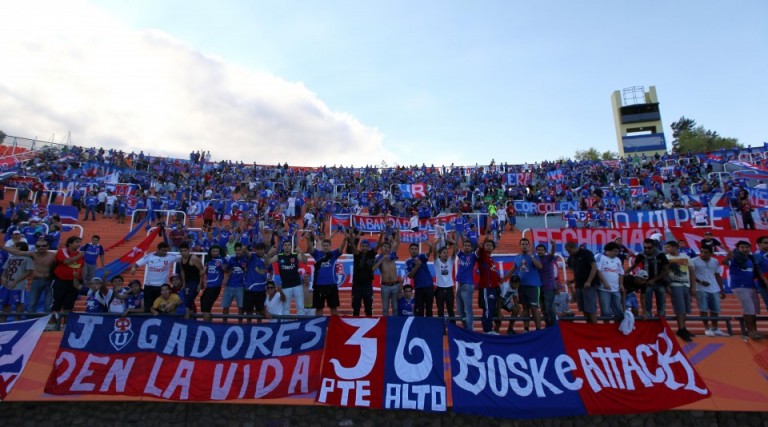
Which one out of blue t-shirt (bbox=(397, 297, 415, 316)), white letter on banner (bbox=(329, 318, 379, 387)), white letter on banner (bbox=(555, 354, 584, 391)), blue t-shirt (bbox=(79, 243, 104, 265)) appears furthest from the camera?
blue t-shirt (bbox=(79, 243, 104, 265))

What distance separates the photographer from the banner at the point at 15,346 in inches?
227

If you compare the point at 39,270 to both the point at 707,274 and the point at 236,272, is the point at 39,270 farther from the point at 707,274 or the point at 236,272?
the point at 707,274

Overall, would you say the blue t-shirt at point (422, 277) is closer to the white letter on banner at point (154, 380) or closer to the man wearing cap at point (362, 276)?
the man wearing cap at point (362, 276)

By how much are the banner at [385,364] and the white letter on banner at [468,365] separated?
26cm

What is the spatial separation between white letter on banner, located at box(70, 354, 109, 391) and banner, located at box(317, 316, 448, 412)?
3387 mm

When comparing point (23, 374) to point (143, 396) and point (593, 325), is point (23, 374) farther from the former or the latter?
point (593, 325)

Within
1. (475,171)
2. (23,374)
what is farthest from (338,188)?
(23,374)

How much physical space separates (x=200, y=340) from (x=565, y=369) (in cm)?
547

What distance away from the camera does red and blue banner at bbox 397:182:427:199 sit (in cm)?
2738

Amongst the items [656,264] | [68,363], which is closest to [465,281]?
[656,264]

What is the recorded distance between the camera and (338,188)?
94.6ft

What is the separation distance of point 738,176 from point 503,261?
65.5ft

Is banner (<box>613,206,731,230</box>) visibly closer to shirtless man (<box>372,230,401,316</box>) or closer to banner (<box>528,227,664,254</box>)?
banner (<box>528,227,664,254</box>)

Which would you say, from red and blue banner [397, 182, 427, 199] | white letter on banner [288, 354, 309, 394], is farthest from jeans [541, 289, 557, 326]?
red and blue banner [397, 182, 427, 199]
